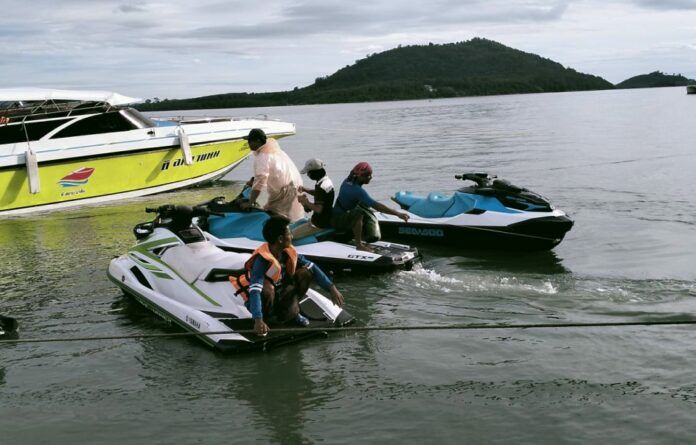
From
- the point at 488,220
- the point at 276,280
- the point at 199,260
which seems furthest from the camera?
the point at 488,220

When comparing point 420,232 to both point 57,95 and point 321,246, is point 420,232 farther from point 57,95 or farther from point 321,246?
point 57,95

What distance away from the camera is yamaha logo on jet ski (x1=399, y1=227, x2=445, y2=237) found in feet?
37.2

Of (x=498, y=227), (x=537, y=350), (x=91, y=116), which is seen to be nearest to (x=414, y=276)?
(x=498, y=227)

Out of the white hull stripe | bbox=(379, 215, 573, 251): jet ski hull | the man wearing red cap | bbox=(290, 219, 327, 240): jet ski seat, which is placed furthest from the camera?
the white hull stripe

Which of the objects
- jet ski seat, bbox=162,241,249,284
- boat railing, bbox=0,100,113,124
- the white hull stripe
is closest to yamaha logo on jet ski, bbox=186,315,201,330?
jet ski seat, bbox=162,241,249,284

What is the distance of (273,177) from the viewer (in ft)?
32.0

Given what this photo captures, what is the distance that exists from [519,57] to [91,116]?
175 meters

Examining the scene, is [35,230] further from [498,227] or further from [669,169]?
[669,169]

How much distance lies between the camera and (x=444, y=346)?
7.07 metres

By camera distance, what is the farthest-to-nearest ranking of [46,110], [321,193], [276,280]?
[46,110]
[321,193]
[276,280]

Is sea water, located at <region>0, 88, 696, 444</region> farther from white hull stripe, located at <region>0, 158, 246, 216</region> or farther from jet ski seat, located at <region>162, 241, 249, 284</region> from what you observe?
white hull stripe, located at <region>0, 158, 246, 216</region>

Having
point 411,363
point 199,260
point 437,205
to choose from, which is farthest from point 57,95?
point 411,363

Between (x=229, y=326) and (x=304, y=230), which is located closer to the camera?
(x=229, y=326)

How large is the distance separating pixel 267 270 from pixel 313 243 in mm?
3256
